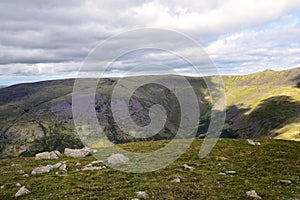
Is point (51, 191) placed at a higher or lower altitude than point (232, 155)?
higher

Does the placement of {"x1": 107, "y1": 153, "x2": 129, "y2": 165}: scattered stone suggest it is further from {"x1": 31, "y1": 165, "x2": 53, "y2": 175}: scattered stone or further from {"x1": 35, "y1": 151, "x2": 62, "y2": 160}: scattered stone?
{"x1": 35, "y1": 151, "x2": 62, "y2": 160}: scattered stone

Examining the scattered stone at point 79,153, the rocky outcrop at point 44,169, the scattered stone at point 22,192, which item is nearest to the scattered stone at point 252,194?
the scattered stone at point 22,192

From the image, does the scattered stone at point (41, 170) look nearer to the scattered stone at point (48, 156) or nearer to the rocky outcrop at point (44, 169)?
the rocky outcrop at point (44, 169)

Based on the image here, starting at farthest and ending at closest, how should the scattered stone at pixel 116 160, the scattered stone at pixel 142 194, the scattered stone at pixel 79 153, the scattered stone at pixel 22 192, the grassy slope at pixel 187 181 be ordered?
the scattered stone at pixel 79 153 < the scattered stone at pixel 116 160 < the scattered stone at pixel 22 192 < the grassy slope at pixel 187 181 < the scattered stone at pixel 142 194

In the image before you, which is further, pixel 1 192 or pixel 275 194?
pixel 1 192

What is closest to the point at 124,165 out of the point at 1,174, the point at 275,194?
the point at 1,174

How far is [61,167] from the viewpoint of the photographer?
30.3m

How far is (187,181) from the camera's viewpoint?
2358cm

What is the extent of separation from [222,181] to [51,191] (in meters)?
16.1

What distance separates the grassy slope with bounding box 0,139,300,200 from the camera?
20.1m

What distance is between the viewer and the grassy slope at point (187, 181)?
65.9ft

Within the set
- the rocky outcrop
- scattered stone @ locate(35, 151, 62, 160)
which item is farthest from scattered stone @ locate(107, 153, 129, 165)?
scattered stone @ locate(35, 151, 62, 160)

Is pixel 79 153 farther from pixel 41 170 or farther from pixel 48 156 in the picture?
pixel 41 170

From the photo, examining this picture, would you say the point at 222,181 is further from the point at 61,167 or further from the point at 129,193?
the point at 61,167
